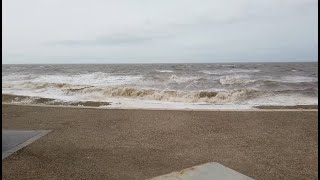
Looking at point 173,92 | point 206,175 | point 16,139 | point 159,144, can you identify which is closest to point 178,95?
point 173,92

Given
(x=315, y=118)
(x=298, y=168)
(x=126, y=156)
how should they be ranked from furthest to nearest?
(x=315, y=118)
(x=126, y=156)
(x=298, y=168)

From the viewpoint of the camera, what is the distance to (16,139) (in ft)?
19.7

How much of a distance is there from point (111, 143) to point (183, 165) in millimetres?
1945

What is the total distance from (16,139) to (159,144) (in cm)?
324

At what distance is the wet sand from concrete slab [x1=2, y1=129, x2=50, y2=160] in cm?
18

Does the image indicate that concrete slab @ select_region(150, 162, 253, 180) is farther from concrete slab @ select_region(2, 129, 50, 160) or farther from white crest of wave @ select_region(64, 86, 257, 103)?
white crest of wave @ select_region(64, 86, 257, 103)

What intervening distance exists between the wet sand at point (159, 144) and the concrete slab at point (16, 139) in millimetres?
177

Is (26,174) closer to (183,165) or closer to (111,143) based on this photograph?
(111,143)

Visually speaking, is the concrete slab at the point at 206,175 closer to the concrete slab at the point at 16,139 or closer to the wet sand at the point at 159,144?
the wet sand at the point at 159,144

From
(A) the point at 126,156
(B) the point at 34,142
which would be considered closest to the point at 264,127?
(A) the point at 126,156

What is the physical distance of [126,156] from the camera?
17.2 ft

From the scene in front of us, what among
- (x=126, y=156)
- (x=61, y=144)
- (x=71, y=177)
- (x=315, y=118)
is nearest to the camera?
(x=71, y=177)

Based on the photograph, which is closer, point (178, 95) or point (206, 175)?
point (206, 175)

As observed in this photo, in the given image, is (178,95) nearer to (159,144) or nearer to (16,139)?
(159,144)
